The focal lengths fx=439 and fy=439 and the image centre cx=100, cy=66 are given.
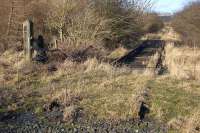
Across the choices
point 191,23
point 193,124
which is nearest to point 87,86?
point 193,124

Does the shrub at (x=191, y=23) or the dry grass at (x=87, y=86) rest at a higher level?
the shrub at (x=191, y=23)

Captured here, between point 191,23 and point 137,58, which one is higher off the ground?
point 191,23

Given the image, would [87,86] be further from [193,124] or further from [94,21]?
[94,21]

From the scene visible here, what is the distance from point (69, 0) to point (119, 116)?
15.5 meters

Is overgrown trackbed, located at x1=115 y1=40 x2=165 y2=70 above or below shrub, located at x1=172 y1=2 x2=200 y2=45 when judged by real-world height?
below

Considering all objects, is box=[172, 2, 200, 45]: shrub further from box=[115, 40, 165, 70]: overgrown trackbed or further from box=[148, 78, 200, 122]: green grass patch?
box=[148, 78, 200, 122]: green grass patch

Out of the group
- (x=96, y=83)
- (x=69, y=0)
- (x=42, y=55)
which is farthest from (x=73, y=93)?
(x=69, y=0)

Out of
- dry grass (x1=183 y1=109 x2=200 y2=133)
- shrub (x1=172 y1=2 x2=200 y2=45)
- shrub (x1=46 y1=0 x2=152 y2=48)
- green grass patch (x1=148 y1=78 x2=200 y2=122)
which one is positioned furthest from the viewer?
shrub (x1=172 y1=2 x2=200 y2=45)

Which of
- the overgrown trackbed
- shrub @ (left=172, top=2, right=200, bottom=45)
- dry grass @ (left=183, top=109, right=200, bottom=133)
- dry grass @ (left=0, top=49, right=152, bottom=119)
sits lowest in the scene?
the overgrown trackbed

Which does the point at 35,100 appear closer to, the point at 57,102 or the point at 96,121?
the point at 57,102

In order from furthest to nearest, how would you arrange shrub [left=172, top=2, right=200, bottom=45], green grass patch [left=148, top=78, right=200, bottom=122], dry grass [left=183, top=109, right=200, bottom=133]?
shrub [left=172, top=2, right=200, bottom=45] < green grass patch [left=148, top=78, right=200, bottom=122] < dry grass [left=183, top=109, right=200, bottom=133]

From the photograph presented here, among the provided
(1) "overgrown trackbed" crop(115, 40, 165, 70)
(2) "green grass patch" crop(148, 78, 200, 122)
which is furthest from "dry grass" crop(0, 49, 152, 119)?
(1) "overgrown trackbed" crop(115, 40, 165, 70)

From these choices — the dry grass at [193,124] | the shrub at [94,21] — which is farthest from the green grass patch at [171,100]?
the shrub at [94,21]

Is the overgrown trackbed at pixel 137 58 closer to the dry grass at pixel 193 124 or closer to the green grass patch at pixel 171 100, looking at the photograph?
the green grass patch at pixel 171 100
